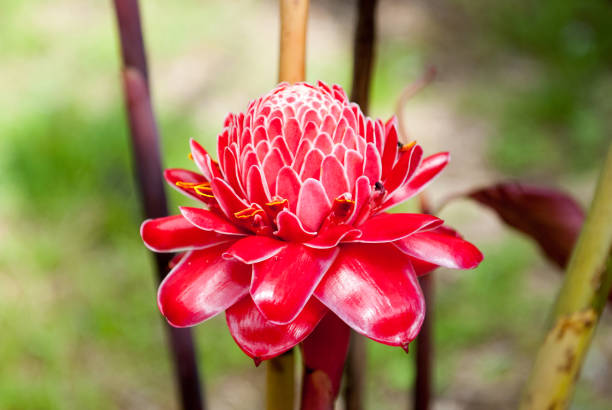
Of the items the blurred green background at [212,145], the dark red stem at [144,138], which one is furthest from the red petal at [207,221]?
the blurred green background at [212,145]

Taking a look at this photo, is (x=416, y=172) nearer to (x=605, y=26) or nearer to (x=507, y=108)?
(x=507, y=108)

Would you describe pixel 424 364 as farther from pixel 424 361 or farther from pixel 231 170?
pixel 231 170

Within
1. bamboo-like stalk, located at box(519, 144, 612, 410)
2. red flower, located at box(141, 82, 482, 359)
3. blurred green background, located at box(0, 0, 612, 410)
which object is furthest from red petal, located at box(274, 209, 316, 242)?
blurred green background, located at box(0, 0, 612, 410)

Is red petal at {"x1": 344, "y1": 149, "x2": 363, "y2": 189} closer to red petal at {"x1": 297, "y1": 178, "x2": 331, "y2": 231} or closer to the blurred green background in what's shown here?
red petal at {"x1": 297, "y1": 178, "x2": 331, "y2": 231}

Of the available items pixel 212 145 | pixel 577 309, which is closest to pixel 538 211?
pixel 577 309

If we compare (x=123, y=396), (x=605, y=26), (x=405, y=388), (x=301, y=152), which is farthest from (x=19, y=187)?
(x=605, y=26)

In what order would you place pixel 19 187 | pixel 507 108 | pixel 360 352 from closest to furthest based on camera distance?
pixel 360 352 → pixel 19 187 → pixel 507 108
